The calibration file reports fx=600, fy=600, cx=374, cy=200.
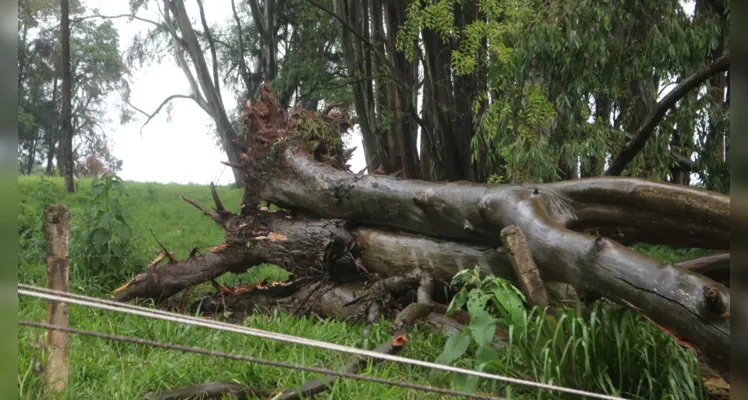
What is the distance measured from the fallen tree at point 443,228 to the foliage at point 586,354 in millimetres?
219

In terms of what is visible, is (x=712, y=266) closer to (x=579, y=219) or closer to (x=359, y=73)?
(x=579, y=219)

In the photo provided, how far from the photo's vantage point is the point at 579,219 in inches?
150

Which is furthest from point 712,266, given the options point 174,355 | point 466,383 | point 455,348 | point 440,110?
point 440,110

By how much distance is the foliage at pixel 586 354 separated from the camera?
2771mm

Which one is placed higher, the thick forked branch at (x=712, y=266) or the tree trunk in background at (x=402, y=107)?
the tree trunk in background at (x=402, y=107)

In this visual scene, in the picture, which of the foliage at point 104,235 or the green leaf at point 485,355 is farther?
the foliage at point 104,235

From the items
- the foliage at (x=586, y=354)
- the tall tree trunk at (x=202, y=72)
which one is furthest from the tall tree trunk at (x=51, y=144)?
the foliage at (x=586, y=354)

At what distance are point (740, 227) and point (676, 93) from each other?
502cm

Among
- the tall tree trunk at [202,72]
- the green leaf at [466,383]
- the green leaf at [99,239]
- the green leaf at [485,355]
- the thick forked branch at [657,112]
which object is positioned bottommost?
the green leaf at [466,383]

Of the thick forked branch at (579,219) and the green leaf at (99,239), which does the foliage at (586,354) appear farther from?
the green leaf at (99,239)

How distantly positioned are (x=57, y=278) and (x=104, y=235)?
307 centimetres

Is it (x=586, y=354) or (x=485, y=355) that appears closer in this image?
(x=586, y=354)

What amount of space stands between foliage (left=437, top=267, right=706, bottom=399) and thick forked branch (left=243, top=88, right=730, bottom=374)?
0.22 metres

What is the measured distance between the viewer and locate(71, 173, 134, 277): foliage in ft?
18.3
